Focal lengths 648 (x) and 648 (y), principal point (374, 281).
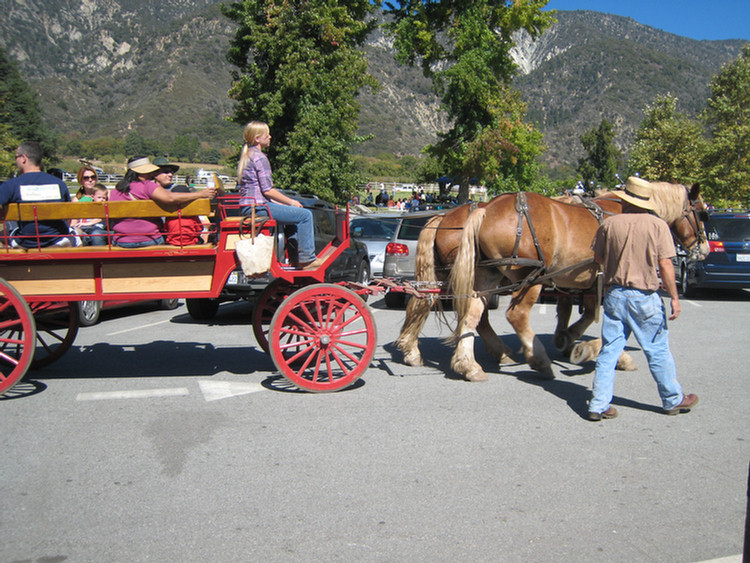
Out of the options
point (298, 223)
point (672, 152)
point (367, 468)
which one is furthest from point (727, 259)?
point (672, 152)

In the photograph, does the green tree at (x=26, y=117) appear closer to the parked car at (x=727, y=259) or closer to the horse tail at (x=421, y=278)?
the parked car at (x=727, y=259)

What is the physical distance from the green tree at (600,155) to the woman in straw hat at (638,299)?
6507 cm

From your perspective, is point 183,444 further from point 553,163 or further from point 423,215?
point 553,163

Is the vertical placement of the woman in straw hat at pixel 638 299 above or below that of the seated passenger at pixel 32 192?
below

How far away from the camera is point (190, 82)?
433ft

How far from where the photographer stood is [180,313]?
1182 centimetres

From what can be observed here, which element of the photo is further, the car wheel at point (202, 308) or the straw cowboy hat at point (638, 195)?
the car wheel at point (202, 308)

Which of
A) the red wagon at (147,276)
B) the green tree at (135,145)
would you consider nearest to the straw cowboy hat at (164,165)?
the red wagon at (147,276)

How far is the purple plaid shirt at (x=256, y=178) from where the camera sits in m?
6.18

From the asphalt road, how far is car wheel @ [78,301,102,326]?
9.33 feet

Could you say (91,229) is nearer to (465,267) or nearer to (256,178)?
(256,178)

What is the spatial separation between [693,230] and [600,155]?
66.8 m

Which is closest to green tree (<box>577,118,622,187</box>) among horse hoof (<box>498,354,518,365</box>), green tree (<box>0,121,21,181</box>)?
green tree (<box>0,121,21,181</box>)

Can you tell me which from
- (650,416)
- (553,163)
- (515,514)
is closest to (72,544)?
(515,514)
